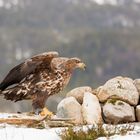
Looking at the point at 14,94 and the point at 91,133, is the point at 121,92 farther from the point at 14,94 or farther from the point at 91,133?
the point at 91,133

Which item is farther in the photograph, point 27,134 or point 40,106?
point 40,106

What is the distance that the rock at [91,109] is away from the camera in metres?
16.8

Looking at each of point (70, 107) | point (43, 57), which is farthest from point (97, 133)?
point (70, 107)

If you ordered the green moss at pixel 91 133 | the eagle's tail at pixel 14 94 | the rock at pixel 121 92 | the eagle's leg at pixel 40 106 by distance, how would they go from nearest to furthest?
1. the green moss at pixel 91 133
2. the eagle's leg at pixel 40 106
3. the eagle's tail at pixel 14 94
4. the rock at pixel 121 92

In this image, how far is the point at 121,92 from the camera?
17938 mm

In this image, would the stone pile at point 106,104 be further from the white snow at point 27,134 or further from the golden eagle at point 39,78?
the white snow at point 27,134

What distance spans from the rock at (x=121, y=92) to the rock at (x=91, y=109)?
1.22ft

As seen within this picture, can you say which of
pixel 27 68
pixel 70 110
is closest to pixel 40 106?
pixel 27 68

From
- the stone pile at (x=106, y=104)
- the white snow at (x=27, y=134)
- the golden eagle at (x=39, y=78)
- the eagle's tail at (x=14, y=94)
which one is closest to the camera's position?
the white snow at (x=27, y=134)

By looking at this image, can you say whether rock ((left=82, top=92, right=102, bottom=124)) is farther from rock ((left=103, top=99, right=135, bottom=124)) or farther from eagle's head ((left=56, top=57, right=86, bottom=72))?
eagle's head ((left=56, top=57, right=86, bottom=72))

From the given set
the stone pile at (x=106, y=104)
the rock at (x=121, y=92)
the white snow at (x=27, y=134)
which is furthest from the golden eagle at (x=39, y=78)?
the rock at (x=121, y=92)

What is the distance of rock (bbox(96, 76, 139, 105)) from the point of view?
17.9 metres

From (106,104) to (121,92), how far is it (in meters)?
0.69

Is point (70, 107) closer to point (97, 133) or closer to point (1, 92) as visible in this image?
point (1, 92)
